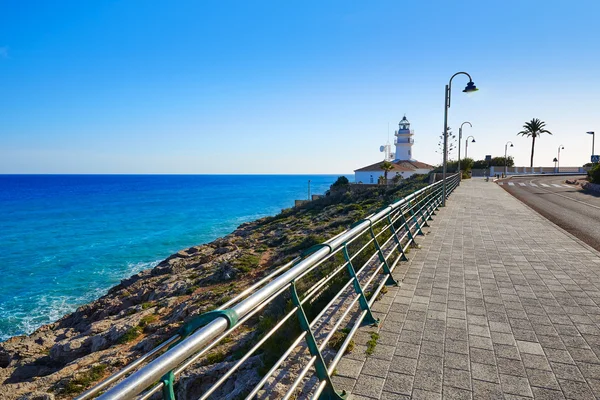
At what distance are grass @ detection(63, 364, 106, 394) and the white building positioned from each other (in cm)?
5343

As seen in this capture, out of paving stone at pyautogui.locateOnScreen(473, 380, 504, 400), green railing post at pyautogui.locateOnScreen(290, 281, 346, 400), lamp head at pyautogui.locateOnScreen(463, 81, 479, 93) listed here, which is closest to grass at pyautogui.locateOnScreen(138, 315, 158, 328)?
green railing post at pyautogui.locateOnScreen(290, 281, 346, 400)

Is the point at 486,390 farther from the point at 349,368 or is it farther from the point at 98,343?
the point at 98,343

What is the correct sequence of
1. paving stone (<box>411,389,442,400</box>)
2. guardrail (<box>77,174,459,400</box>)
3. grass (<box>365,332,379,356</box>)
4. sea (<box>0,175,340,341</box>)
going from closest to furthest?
guardrail (<box>77,174,459,400</box>), paving stone (<box>411,389,442,400</box>), grass (<box>365,332,379,356</box>), sea (<box>0,175,340,341</box>)

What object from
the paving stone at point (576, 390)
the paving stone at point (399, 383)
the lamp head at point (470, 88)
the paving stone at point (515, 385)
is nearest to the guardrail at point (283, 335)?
the paving stone at point (399, 383)

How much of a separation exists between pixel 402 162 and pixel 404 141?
4.28 m

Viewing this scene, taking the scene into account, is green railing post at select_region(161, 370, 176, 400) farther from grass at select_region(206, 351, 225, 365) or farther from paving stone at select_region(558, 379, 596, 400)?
grass at select_region(206, 351, 225, 365)

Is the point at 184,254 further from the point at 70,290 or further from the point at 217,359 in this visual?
the point at 217,359

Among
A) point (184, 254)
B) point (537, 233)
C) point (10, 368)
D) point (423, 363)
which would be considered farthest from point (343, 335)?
point (184, 254)

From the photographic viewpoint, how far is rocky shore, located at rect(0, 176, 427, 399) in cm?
768

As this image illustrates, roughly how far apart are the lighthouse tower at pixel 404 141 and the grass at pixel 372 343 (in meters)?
63.1

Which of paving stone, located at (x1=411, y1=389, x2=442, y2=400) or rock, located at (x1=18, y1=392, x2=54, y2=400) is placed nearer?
paving stone, located at (x1=411, y1=389, x2=442, y2=400)

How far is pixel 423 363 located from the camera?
11.3 ft

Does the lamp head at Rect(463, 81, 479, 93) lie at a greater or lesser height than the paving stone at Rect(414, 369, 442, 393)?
greater

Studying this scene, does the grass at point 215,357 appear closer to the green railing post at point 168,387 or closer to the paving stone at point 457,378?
the paving stone at point 457,378
